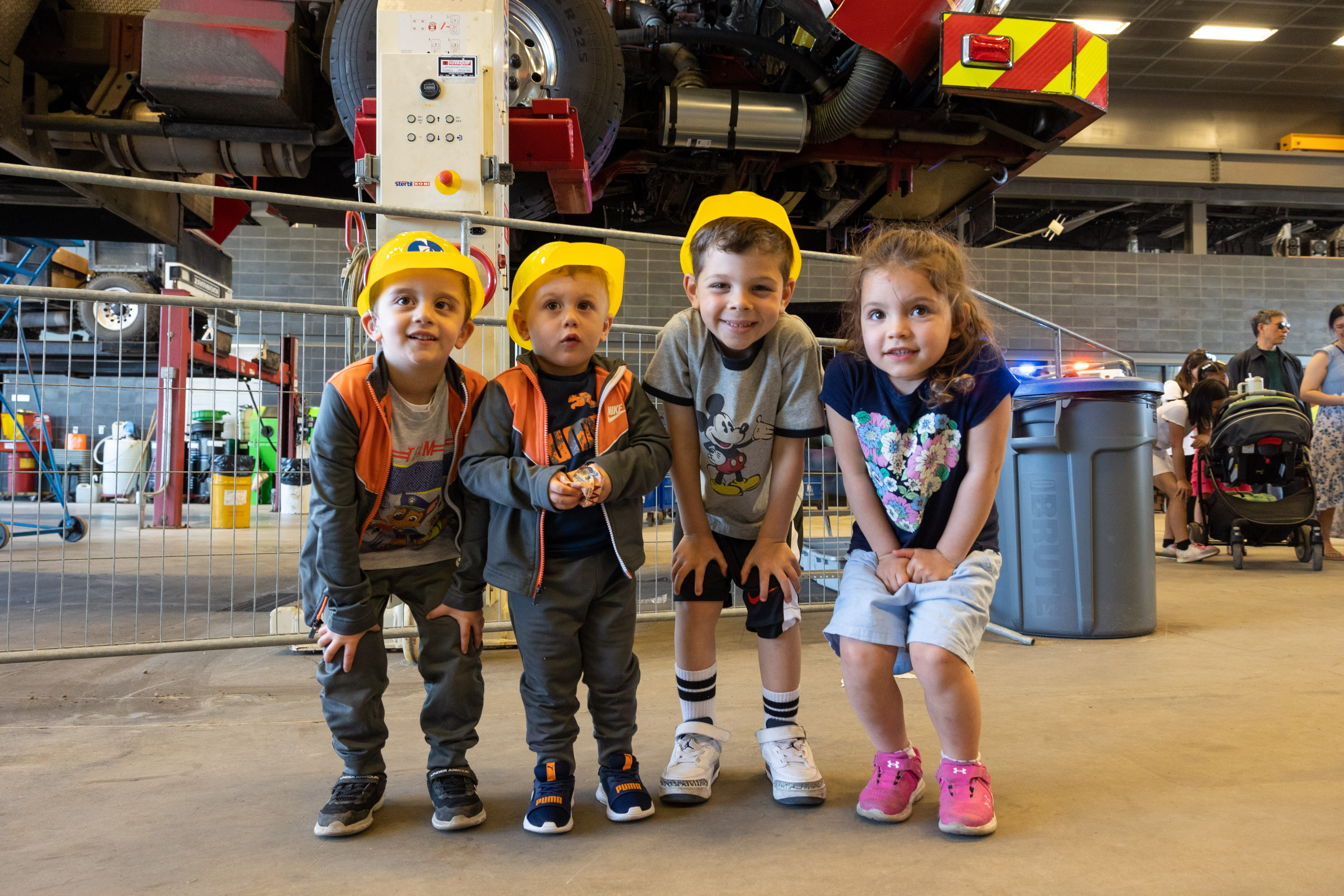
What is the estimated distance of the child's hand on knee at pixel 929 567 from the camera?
5.24ft

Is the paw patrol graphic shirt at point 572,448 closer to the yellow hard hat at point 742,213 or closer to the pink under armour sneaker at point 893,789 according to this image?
the yellow hard hat at point 742,213

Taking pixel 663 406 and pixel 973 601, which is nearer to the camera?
pixel 973 601

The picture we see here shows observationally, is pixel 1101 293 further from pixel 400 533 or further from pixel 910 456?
pixel 400 533

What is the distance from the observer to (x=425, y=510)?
168 cm

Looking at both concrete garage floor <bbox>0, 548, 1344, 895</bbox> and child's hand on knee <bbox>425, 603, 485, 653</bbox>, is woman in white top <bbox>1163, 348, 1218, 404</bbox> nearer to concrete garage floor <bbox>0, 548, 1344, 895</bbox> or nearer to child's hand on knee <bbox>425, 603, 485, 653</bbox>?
concrete garage floor <bbox>0, 548, 1344, 895</bbox>

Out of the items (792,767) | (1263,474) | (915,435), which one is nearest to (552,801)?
(792,767)

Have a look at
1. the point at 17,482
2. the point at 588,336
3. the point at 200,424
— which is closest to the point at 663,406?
the point at 588,336

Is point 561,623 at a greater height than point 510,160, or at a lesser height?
lesser

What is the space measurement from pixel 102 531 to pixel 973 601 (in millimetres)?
8250

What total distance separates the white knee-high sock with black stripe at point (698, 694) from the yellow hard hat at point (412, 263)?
0.89 meters

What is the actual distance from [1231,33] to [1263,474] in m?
8.35

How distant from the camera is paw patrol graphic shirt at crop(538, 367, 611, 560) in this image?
5.27ft

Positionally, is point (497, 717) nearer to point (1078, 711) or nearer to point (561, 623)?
point (561, 623)

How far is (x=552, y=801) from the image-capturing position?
4.97 ft
